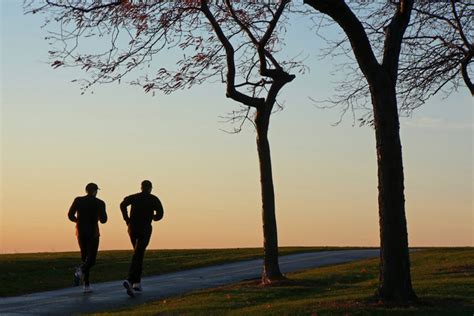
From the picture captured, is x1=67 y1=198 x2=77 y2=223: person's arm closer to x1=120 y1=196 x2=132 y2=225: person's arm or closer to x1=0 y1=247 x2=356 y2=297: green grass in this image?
x1=120 y1=196 x2=132 y2=225: person's arm

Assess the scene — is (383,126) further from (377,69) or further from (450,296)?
(450,296)

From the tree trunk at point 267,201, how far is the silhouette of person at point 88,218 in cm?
360

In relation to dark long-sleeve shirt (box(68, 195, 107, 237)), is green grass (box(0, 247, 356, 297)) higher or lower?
A: lower

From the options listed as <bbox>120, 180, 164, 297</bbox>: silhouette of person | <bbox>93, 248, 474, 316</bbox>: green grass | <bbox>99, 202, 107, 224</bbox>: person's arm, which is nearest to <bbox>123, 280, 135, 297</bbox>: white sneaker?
<bbox>120, 180, 164, 297</bbox>: silhouette of person

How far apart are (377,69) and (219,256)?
17.9 meters

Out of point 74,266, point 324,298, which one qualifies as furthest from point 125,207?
point 74,266

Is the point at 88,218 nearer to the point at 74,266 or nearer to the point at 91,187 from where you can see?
the point at 91,187

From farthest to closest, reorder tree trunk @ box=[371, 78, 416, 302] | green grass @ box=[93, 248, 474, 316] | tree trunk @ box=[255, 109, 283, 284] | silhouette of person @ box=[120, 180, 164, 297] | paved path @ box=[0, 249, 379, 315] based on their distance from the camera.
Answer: tree trunk @ box=[255, 109, 283, 284], silhouette of person @ box=[120, 180, 164, 297], paved path @ box=[0, 249, 379, 315], tree trunk @ box=[371, 78, 416, 302], green grass @ box=[93, 248, 474, 316]

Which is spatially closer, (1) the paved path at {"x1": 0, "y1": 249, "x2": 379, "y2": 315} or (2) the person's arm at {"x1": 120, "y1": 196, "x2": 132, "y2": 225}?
(1) the paved path at {"x1": 0, "y1": 249, "x2": 379, "y2": 315}

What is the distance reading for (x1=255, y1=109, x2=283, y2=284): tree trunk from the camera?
21391 mm

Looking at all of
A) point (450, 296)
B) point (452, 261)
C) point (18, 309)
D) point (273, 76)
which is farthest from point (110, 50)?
point (452, 261)

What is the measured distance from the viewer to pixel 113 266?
94.8ft

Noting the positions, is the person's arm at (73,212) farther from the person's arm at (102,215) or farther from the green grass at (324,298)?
the green grass at (324,298)

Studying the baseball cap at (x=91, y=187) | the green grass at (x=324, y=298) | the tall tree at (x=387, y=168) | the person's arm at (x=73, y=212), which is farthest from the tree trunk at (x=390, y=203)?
the person's arm at (x=73, y=212)
